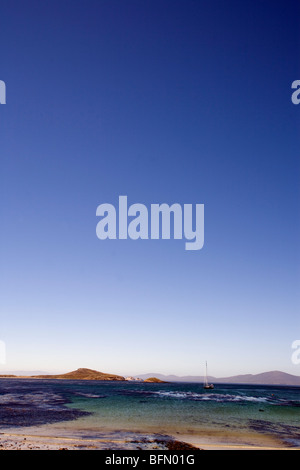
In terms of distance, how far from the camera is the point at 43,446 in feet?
52.1

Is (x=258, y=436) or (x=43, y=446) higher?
(x=43, y=446)

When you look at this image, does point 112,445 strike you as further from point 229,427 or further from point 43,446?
point 229,427

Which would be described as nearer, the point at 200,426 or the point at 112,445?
the point at 112,445

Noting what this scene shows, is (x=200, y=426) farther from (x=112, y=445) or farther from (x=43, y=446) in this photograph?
(x=43, y=446)
